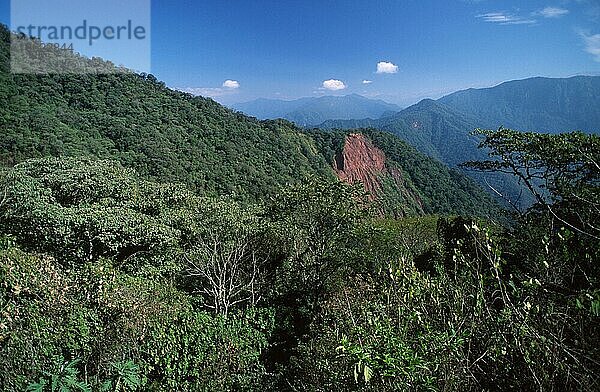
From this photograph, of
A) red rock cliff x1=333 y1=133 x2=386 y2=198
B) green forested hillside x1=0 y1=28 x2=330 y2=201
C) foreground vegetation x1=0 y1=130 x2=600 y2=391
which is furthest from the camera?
red rock cliff x1=333 y1=133 x2=386 y2=198

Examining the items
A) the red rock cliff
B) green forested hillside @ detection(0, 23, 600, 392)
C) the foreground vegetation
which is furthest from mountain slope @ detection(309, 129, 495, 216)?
the foreground vegetation

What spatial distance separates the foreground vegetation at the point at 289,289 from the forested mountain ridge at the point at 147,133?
1138 cm

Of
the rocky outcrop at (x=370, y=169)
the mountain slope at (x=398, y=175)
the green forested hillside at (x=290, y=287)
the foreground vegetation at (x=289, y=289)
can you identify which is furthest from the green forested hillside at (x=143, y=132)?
the foreground vegetation at (x=289, y=289)

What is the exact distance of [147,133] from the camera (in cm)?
3192

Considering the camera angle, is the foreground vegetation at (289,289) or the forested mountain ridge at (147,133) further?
the forested mountain ridge at (147,133)

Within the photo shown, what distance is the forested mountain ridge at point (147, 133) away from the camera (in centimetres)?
2459

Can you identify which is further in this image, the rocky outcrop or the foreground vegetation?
the rocky outcrop

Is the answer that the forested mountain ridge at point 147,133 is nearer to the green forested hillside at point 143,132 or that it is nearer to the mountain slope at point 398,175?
the green forested hillside at point 143,132

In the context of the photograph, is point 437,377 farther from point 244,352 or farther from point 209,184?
point 209,184

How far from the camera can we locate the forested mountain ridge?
2459cm

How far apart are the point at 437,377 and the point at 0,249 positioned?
26.2 ft

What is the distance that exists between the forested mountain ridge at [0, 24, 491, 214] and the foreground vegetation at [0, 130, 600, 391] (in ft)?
37.3

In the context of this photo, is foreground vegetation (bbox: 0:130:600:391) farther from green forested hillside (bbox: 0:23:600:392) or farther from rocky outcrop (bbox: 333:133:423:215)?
rocky outcrop (bbox: 333:133:423:215)

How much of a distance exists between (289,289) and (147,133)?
2556 centimetres
